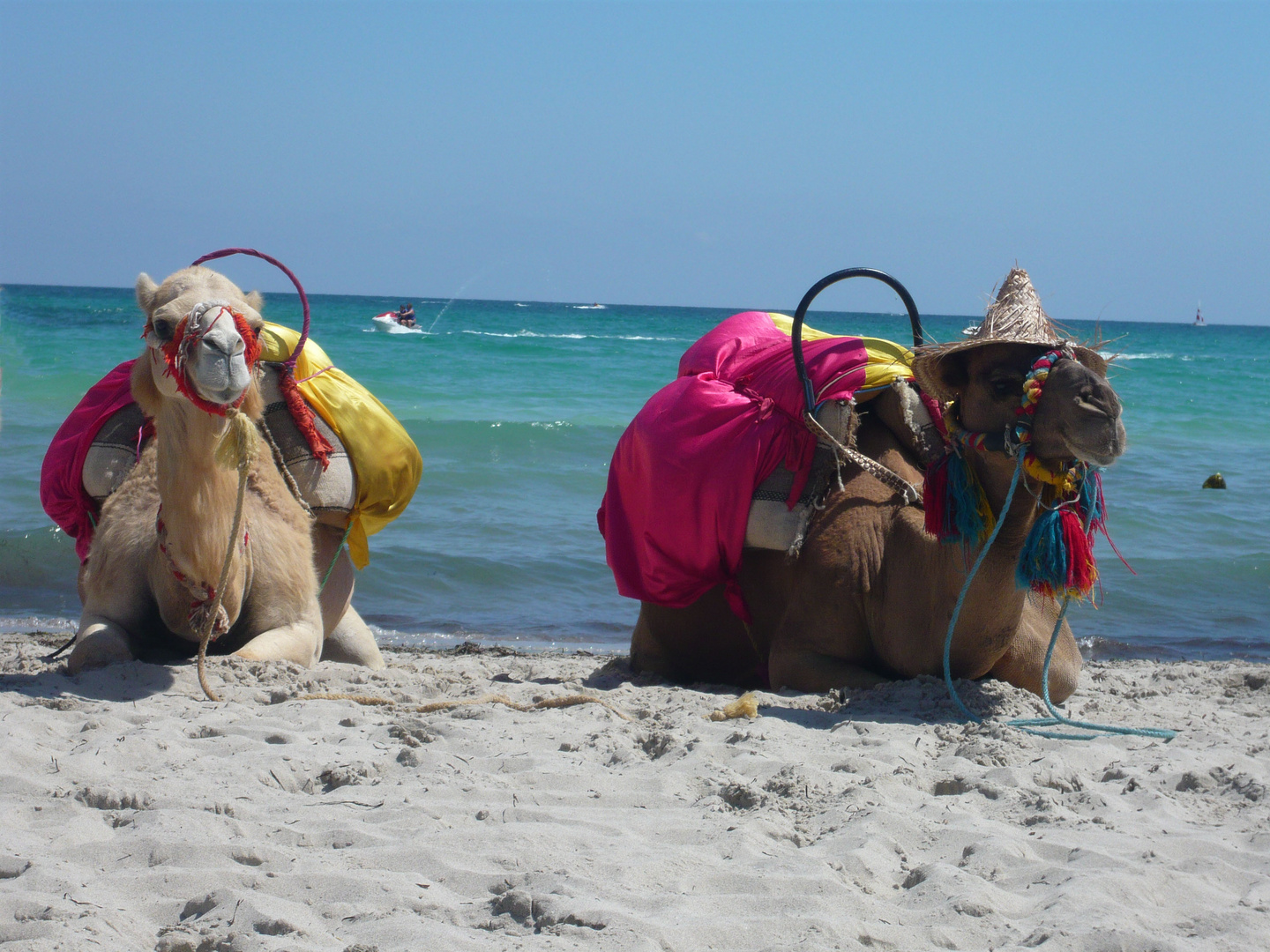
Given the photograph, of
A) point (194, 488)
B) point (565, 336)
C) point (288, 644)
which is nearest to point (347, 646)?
point (288, 644)

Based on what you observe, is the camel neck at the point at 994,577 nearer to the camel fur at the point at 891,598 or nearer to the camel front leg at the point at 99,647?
the camel fur at the point at 891,598

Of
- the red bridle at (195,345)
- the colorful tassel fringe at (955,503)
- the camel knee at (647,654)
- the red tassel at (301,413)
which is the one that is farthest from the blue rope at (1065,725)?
the red tassel at (301,413)

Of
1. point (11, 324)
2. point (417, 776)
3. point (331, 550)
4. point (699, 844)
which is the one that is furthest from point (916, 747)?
point (11, 324)

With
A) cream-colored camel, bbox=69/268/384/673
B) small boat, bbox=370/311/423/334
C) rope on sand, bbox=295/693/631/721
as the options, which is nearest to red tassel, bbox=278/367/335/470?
cream-colored camel, bbox=69/268/384/673

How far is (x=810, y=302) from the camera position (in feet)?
14.5

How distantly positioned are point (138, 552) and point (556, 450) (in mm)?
11204

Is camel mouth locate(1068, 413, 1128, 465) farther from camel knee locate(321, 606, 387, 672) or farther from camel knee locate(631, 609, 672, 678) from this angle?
camel knee locate(321, 606, 387, 672)

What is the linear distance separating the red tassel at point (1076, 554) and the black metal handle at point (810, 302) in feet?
3.67

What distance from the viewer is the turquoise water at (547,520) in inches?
317

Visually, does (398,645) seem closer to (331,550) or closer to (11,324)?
(331,550)

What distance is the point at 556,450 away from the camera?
1569 cm

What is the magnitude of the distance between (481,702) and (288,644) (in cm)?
92

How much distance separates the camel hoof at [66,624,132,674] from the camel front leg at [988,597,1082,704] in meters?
3.18

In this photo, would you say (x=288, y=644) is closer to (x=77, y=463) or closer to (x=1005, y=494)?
(x=77, y=463)
